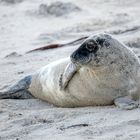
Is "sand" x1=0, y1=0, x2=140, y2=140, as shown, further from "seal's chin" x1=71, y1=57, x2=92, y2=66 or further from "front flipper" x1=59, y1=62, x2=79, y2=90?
"seal's chin" x1=71, y1=57, x2=92, y2=66

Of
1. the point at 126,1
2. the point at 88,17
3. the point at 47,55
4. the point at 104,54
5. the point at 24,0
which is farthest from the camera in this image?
the point at 24,0

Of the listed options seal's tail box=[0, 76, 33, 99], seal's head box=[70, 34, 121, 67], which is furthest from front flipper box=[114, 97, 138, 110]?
seal's tail box=[0, 76, 33, 99]

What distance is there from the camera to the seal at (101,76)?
4574 millimetres

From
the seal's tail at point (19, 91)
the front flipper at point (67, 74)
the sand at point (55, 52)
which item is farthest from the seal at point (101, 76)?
the seal's tail at point (19, 91)

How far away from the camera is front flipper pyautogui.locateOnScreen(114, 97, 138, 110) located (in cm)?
450

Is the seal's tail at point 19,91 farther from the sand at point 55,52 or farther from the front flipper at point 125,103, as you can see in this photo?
the front flipper at point 125,103

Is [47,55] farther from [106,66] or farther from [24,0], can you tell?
[24,0]

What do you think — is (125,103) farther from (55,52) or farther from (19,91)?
(55,52)

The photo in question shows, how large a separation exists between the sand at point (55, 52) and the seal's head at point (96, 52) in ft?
1.25

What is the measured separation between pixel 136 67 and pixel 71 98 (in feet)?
2.04

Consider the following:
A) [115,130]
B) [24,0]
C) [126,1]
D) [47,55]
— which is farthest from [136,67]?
[24,0]

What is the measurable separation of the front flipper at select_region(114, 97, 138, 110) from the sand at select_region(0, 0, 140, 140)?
0.06 meters

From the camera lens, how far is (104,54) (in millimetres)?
4648

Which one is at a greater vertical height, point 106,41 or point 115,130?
point 106,41
